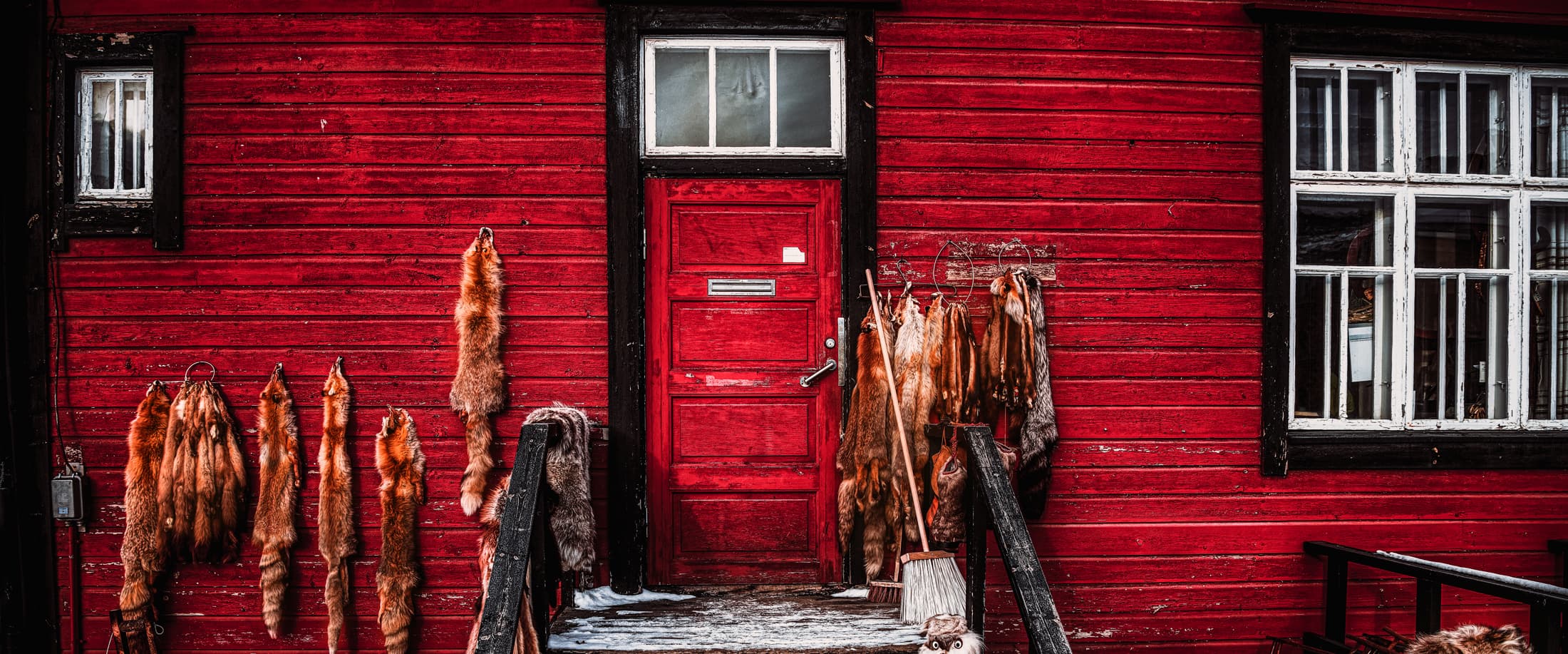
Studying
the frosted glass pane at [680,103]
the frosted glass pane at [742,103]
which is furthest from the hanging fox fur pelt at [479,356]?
the frosted glass pane at [742,103]

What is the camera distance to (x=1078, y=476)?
163 inches

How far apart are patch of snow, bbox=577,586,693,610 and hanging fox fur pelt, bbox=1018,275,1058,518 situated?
171 cm

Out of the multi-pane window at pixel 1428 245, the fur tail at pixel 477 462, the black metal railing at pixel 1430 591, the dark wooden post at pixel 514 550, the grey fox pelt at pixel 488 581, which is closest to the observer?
the dark wooden post at pixel 514 550

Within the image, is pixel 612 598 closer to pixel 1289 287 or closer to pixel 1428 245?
pixel 1289 287

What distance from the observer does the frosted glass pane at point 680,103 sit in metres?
4.10

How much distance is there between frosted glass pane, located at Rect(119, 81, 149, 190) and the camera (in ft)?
13.4

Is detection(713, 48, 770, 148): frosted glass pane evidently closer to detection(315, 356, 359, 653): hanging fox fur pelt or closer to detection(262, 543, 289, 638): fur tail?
detection(315, 356, 359, 653): hanging fox fur pelt

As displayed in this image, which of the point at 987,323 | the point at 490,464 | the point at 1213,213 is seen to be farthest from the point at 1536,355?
the point at 490,464

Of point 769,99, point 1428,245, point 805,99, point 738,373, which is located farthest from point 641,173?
point 1428,245

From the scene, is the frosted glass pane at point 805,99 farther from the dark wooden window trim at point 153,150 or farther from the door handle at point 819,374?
the dark wooden window trim at point 153,150

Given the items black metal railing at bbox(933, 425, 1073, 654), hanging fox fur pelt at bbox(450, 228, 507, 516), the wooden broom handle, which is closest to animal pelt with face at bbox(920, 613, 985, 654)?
black metal railing at bbox(933, 425, 1073, 654)

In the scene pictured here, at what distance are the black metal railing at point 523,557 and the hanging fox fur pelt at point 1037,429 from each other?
7.19ft

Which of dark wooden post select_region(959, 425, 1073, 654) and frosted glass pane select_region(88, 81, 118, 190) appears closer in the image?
dark wooden post select_region(959, 425, 1073, 654)

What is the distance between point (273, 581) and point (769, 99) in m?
3.29
